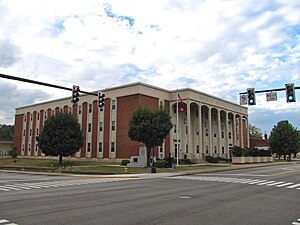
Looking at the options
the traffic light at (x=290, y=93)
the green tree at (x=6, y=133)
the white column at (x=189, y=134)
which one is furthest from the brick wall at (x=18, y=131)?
the green tree at (x=6, y=133)

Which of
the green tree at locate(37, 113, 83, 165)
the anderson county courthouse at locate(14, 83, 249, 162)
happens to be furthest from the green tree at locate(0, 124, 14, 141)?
the green tree at locate(37, 113, 83, 165)

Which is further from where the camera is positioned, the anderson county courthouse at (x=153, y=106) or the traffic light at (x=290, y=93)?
the anderson county courthouse at (x=153, y=106)

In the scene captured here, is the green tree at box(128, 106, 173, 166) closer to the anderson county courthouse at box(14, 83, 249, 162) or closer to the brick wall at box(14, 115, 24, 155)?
the anderson county courthouse at box(14, 83, 249, 162)

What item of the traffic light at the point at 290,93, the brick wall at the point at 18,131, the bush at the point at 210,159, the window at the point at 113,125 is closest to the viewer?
the traffic light at the point at 290,93

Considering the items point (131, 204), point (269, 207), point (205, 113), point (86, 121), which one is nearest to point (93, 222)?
point (131, 204)

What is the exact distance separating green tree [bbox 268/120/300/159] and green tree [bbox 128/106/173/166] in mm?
43411

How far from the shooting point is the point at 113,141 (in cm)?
5169

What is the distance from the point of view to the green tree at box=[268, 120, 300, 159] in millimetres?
71438

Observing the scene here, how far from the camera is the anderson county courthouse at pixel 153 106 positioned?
50.4 meters

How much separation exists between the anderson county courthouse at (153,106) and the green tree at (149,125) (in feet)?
29.9

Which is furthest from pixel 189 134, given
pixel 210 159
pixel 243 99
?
pixel 243 99

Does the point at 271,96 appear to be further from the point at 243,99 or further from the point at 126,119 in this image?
the point at 126,119

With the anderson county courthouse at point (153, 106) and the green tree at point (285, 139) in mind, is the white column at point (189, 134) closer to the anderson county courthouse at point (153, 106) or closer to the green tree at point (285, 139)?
the anderson county courthouse at point (153, 106)

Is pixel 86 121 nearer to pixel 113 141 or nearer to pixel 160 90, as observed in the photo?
pixel 113 141
